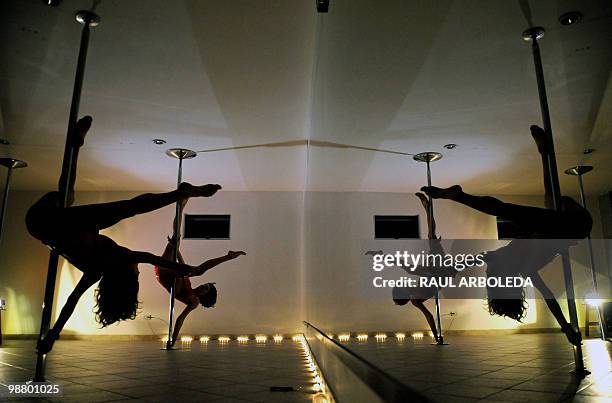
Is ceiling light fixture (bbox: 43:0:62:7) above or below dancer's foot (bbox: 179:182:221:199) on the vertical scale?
above

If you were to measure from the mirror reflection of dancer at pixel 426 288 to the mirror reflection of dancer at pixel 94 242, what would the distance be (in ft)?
5.01

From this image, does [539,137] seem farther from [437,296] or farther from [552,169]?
[437,296]

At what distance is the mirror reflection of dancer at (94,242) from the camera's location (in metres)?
1.76

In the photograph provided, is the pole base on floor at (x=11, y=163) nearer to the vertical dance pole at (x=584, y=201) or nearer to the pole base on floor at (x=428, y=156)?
the pole base on floor at (x=428, y=156)

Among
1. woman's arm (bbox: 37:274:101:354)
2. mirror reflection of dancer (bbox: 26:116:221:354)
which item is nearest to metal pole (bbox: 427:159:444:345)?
mirror reflection of dancer (bbox: 26:116:221:354)

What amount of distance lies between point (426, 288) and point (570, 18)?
0.39 m

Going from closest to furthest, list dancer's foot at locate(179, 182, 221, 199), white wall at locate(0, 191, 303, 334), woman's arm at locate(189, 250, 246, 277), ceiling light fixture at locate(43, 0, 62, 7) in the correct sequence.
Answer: dancer's foot at locate(179, 182, 221, 199)
ceiling light fixture at locate(43, 0, 62, 7)
woman's arm at locate(189, 250, 246, 277)
white wall at locate(0, 191, 303, 334)

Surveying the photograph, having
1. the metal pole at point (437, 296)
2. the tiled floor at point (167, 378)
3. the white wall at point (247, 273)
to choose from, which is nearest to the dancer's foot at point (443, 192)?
the metal pole at point (437, 296)

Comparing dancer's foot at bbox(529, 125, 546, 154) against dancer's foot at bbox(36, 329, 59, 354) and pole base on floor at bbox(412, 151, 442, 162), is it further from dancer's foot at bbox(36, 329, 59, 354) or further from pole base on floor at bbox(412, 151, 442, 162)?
dancer's foot at bbox(36, 329, 59, 354)

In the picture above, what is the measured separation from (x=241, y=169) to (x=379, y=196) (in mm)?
5860

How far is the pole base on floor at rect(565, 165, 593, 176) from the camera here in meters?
0.39

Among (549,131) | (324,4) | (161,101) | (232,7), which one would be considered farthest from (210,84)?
(549,131)

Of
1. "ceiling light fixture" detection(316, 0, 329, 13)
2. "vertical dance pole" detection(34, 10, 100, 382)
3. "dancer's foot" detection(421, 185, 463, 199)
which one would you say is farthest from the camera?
"ceiling light fixture" detection(316, 0, 329, 13)

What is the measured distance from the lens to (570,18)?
1.27 feet
